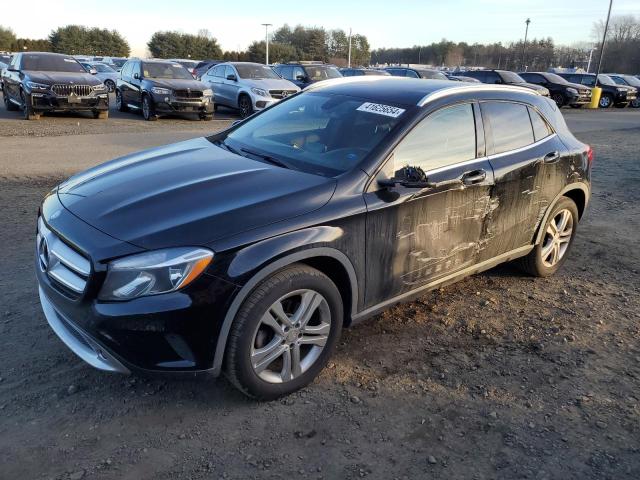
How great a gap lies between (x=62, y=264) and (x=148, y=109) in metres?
13.5

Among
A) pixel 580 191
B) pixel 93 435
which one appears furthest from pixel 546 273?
pixel 93 435

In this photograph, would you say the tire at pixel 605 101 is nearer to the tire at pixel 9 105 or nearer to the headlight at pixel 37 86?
the headlight at pixel 37 86

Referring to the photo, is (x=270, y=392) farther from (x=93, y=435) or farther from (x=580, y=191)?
(x=580, y=191)

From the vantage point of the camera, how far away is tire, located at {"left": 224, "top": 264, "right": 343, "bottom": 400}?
2.75m

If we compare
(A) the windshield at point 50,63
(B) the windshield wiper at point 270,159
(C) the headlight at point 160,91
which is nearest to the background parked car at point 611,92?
(C) the headlight at point 160,91

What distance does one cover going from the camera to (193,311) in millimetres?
2578

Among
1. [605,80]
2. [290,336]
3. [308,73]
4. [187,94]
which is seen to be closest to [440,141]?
[290,336]

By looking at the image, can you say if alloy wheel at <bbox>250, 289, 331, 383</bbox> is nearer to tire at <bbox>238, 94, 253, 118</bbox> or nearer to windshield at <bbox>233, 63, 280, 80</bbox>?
tire at <bbox>238, 94, 253, 118</bbox>

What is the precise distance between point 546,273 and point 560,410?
83.2 inches

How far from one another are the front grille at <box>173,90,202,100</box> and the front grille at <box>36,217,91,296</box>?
41.9 ft

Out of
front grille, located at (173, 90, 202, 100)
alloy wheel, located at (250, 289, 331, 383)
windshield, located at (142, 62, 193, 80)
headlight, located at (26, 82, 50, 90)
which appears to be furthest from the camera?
windshield, located at (142, 62, 193, 80)

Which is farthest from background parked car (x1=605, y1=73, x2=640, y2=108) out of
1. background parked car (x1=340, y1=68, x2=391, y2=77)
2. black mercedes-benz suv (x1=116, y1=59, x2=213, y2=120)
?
black mercedes-benz suv (x1=116, y1=59, x2=213, y2=120)

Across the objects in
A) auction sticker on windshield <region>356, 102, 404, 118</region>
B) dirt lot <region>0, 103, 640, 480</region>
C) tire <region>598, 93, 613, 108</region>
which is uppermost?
auction sticker on windshield <region>356, 102, 404, 118</region>

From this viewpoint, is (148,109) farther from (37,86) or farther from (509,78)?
(509,78)
